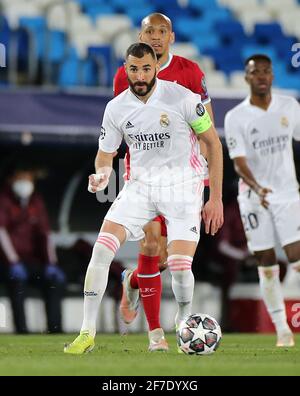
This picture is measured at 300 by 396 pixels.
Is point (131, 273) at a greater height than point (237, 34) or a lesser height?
lesser

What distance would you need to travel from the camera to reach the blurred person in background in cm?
1216

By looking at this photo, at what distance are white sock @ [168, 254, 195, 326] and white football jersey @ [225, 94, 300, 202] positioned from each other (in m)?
2.04

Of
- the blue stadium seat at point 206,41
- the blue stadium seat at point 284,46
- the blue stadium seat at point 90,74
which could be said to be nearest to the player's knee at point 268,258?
the blue stadium seat at point 90,74

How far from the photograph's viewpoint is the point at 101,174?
7.14m

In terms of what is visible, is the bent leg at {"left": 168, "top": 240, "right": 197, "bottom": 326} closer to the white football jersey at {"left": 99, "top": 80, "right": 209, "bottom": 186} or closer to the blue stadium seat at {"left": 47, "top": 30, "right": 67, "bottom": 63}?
the white football jersey at {"left": 99, "top": 80, "right": 209, "bottom": 186}

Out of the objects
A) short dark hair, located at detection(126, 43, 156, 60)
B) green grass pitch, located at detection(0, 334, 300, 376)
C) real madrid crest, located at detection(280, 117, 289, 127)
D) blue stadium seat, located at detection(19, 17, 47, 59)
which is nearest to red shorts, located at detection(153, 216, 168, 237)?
green grass pitch, located at detection(0, 334, 300, 376)

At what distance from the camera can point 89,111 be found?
38.1 ft

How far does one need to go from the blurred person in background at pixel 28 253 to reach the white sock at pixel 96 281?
4949 mm

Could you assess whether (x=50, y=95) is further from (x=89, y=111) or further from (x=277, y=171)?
(x=277, y=171)

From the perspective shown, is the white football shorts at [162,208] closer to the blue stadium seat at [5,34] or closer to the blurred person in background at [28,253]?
the blurred person in background at [28,253]

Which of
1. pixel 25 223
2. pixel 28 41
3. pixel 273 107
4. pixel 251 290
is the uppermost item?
pixel 28 41
